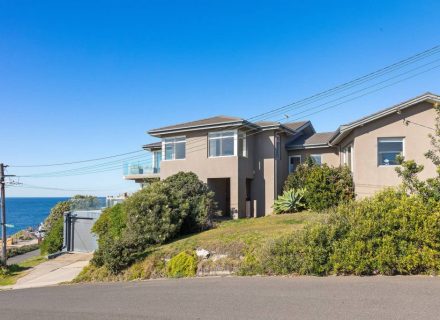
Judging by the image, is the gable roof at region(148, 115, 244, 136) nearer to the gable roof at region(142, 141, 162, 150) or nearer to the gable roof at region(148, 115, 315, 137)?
the gable roof at region(148, 115, 315, 137)

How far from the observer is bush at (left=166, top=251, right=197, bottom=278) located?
1161cm

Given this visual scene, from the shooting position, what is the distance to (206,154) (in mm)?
23297

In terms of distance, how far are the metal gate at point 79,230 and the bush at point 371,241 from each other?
19.5 m

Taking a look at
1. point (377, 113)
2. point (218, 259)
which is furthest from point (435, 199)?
Result: point (377, 113)

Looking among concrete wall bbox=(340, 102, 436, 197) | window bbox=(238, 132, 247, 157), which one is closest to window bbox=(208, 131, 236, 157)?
window bbox=(238, 132, 247, 157)

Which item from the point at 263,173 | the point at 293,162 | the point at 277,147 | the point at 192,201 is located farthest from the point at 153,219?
the point at 293,162

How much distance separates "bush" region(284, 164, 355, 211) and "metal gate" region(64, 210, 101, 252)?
1524cm

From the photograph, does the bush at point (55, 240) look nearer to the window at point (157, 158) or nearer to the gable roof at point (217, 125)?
the window at point (157, 158)

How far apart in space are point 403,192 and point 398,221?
126cm

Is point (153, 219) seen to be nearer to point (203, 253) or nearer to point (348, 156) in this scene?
point (203, 253)

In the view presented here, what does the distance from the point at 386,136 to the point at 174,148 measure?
13.8m

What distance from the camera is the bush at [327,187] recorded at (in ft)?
63.8

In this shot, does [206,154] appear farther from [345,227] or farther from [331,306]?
[331,306]

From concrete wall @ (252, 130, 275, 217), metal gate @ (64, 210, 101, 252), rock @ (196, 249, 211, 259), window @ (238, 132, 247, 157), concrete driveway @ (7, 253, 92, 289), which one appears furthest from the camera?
metal gate @ (64, 210, 101, 252)
